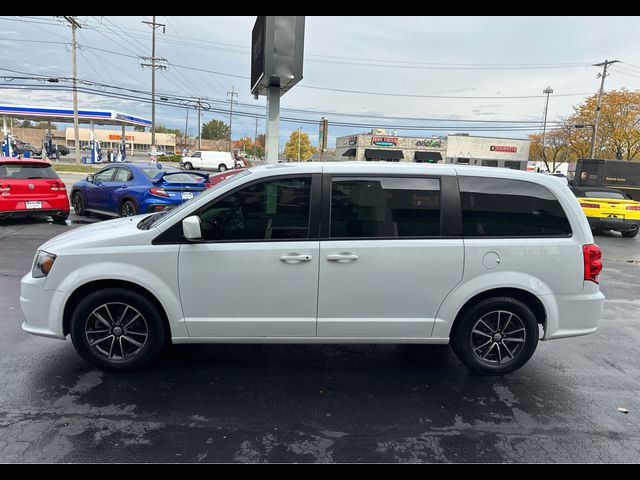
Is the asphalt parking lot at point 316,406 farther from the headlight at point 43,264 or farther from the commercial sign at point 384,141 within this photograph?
the commercial sign at point 384,141

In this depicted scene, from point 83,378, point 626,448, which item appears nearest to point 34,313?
point 83,378

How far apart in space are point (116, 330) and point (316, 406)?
5.99 feet

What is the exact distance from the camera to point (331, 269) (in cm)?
374

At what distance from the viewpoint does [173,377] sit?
388 centimetres

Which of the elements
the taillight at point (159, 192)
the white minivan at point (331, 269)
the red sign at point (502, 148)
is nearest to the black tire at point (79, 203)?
the taillight at point (159, 192)

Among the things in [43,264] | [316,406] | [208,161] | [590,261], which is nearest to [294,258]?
[316,406]

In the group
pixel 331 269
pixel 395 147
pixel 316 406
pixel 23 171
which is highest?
pixel 395 147

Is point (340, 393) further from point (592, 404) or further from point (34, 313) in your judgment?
point (34, 313)

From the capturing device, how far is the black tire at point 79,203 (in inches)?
486

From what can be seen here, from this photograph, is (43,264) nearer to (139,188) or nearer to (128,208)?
(139,188)

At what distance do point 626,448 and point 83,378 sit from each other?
4.18 meters

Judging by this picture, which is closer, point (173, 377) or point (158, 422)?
point (158, 422)

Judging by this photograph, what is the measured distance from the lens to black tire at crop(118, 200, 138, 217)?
35.0ft
